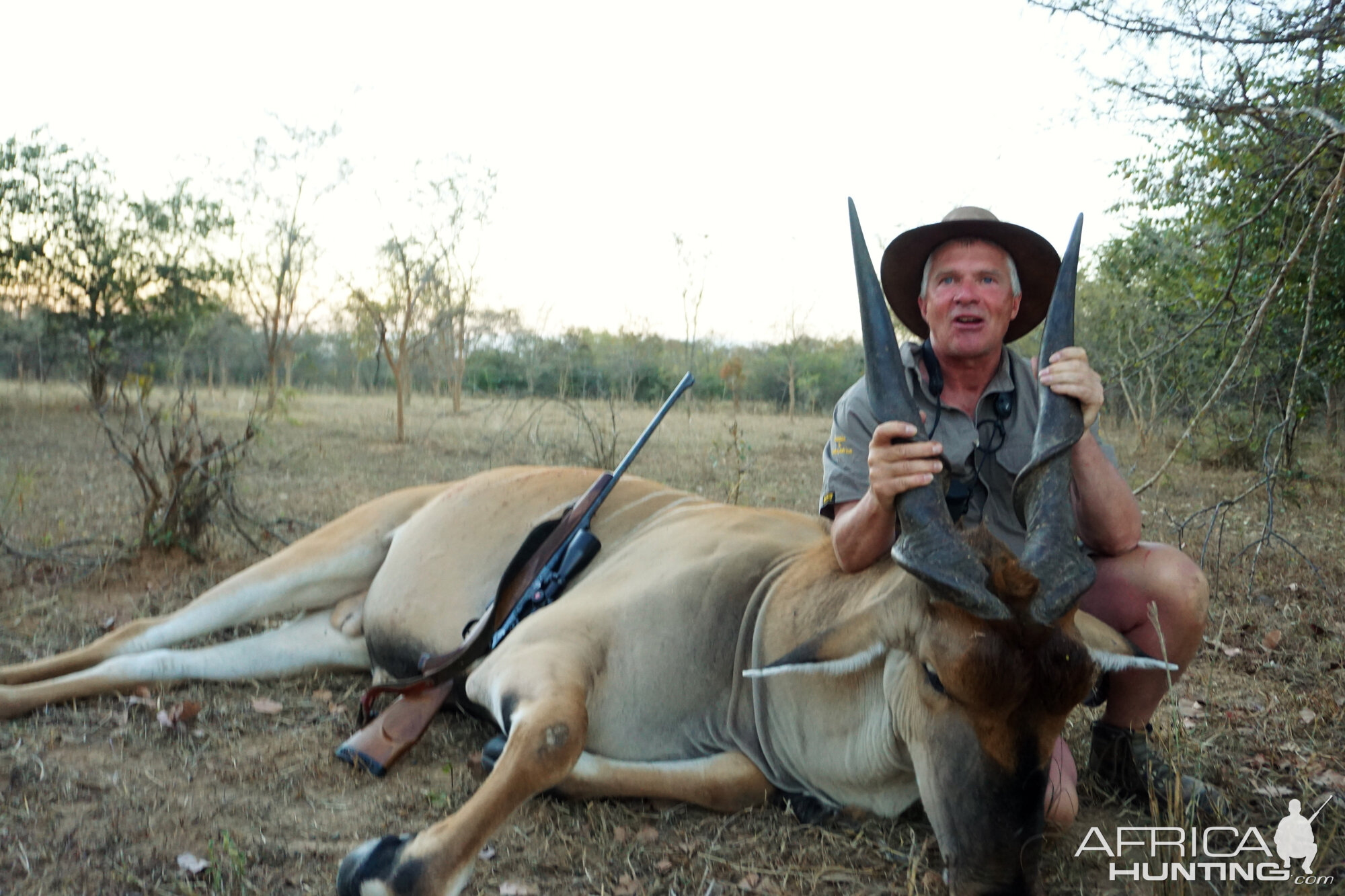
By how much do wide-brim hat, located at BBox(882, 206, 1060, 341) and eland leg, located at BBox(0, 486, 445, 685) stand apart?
7.35ft

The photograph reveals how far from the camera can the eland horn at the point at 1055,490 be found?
2135 millimetres

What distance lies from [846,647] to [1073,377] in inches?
34.5

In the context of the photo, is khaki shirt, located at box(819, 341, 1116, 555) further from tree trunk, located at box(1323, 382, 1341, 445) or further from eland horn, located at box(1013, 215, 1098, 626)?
tree trunk, located at box(1323, 382, 1341, 445)

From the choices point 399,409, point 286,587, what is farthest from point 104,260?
point 286,587

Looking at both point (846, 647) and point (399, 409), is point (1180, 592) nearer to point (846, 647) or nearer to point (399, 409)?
point (846, 647)

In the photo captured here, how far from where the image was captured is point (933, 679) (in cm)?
221

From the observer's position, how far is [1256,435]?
10422 mm

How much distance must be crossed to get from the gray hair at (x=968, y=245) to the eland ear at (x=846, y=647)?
1.27 m

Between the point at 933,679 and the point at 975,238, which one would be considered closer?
the point at 933,679

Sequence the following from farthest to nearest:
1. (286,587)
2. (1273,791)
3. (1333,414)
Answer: (1333,414) < (286,587) < (1273,791)

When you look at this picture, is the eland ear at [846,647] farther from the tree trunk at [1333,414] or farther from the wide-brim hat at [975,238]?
the tree trunk at [1333,414]

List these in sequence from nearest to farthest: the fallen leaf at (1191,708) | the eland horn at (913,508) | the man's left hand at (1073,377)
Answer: the eland horn at (913,508), the man's left hand at (1073,377), the fallen leaf at (1191,708)

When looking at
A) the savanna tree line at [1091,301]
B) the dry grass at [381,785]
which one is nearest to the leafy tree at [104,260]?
the savanna tree line at [1091,301]

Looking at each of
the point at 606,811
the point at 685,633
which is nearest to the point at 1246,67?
the point at 685,633
